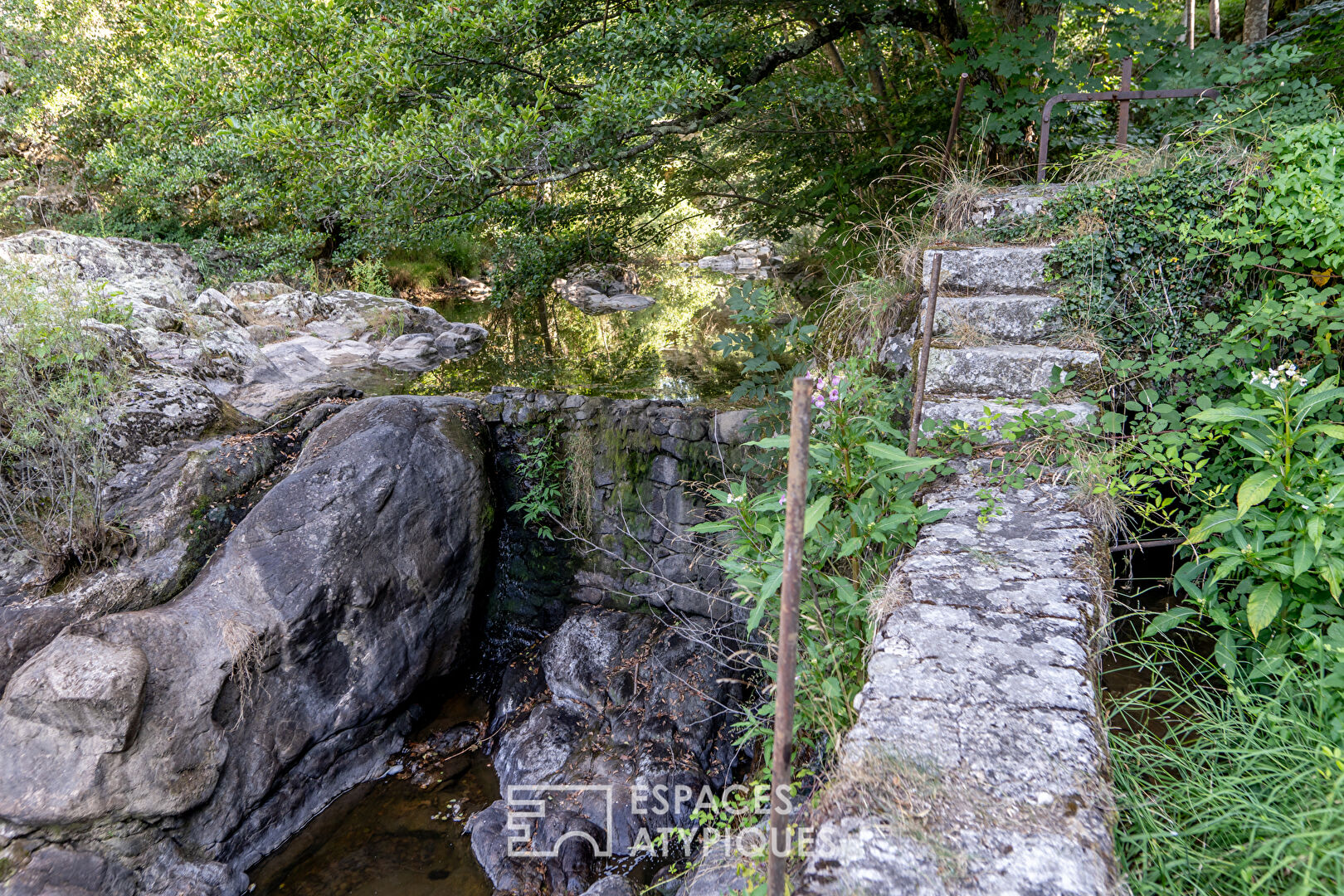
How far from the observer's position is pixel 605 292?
13.8 m

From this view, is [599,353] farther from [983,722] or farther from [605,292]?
[983,722]

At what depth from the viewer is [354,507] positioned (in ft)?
15.8

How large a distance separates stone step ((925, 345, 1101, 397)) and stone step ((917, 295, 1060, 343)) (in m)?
0.10

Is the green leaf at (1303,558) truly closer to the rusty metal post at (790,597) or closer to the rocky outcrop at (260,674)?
the rusty metal post at (790,597)

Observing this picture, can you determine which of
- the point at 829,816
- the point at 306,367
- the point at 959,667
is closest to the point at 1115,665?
the point at 959,667

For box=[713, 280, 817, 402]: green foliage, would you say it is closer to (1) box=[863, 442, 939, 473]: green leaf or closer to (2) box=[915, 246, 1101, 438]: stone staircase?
(2) box=[915, 246, 1101, 438]: stone staircase

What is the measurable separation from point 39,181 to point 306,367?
296 inches

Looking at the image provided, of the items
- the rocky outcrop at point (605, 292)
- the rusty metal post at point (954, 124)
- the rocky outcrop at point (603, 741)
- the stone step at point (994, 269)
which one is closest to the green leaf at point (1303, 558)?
the stone step at point (994, 269)

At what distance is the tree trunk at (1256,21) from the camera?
18.9 ft

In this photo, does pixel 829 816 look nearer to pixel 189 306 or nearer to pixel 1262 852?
pixel 1262 852

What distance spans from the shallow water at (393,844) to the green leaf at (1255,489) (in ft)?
12.9

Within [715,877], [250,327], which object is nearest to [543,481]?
[715,877]

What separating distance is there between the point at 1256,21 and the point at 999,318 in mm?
4936

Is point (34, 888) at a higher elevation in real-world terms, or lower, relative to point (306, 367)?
lower
